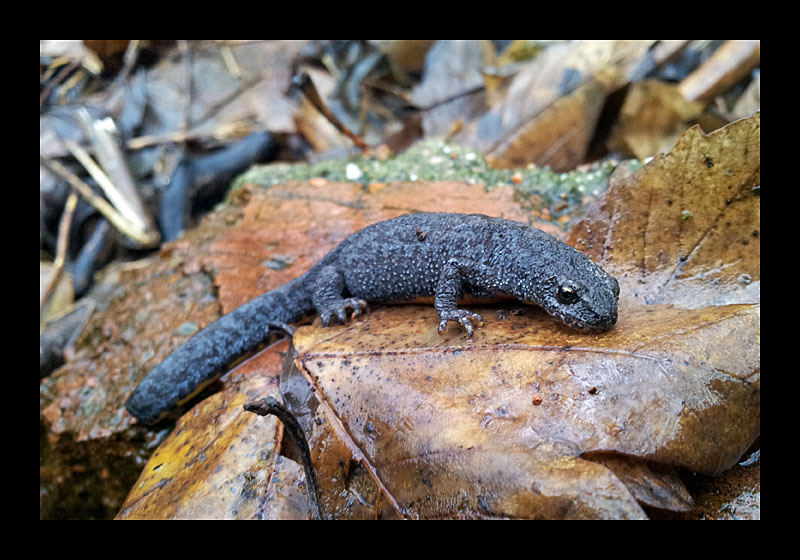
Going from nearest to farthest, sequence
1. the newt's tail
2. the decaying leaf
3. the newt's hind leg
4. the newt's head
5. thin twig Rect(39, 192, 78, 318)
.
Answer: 1. the newt's head
2. the decaying leaf
3. the newt's hind leg
4. the newt's tail
5. thin twig Rect(39, 192, 78, 318)

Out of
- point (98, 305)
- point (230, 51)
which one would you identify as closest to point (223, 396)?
point (98, 305)

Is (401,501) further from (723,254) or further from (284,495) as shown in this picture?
(723,254)

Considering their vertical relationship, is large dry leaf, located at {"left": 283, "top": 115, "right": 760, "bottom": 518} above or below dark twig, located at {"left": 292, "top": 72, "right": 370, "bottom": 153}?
below

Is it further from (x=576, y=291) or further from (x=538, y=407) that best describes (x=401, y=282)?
(x=538, y=407)

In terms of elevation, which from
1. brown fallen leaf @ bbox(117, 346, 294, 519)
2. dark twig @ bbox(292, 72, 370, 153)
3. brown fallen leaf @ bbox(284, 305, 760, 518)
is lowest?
brown fallen leaf @ bbox(117, 346, 294, 519)

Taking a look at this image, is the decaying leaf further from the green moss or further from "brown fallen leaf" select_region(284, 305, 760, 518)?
the green moss

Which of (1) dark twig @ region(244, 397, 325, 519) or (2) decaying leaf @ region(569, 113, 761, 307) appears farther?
(2) decaying leaf @ region(569, 113, 761, 307)

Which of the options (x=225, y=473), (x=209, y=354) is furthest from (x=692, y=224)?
(x=209, y=354)

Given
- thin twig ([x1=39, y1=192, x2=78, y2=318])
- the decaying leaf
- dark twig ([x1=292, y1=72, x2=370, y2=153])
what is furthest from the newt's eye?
thin twig ([x1=39, y1=192, x2=78, y2=318])
